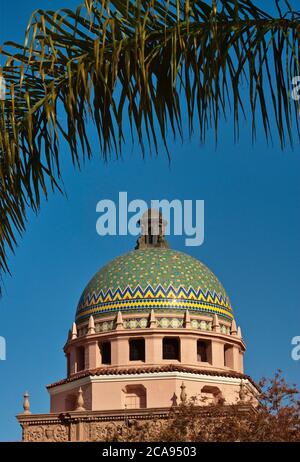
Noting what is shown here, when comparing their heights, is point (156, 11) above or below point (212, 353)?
below

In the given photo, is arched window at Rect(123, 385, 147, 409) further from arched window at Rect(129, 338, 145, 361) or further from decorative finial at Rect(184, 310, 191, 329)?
decorative finial at Rect(184, 310, 191, 329)

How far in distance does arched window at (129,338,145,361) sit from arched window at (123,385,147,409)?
4.32 feet

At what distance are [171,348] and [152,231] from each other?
706cm

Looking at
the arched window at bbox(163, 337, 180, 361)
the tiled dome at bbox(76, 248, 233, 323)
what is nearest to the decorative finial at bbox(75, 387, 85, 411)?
the arched window at bbox(163, 337, 180, 361)

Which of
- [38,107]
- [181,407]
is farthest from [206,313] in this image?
[38,107]

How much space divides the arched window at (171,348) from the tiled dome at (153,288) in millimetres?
1189

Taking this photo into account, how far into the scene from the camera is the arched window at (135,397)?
124 feet

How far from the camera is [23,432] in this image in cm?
3688

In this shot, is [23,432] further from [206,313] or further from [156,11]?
[156,11]

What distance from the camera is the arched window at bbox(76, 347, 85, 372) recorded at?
40188 millimetres

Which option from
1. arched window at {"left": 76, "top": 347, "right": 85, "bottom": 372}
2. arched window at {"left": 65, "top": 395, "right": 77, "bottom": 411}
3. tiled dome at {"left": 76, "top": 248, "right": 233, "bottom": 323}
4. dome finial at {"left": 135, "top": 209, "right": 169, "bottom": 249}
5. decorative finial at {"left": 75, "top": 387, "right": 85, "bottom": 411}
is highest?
dome finial at {"left": 135, "top": 209, "right": 169, "bottom": 249}

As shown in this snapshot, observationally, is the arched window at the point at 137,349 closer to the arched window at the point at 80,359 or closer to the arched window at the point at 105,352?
the arched window at the point at 105,352

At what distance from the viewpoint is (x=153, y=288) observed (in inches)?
1567

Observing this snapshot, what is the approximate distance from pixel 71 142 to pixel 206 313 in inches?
1359
